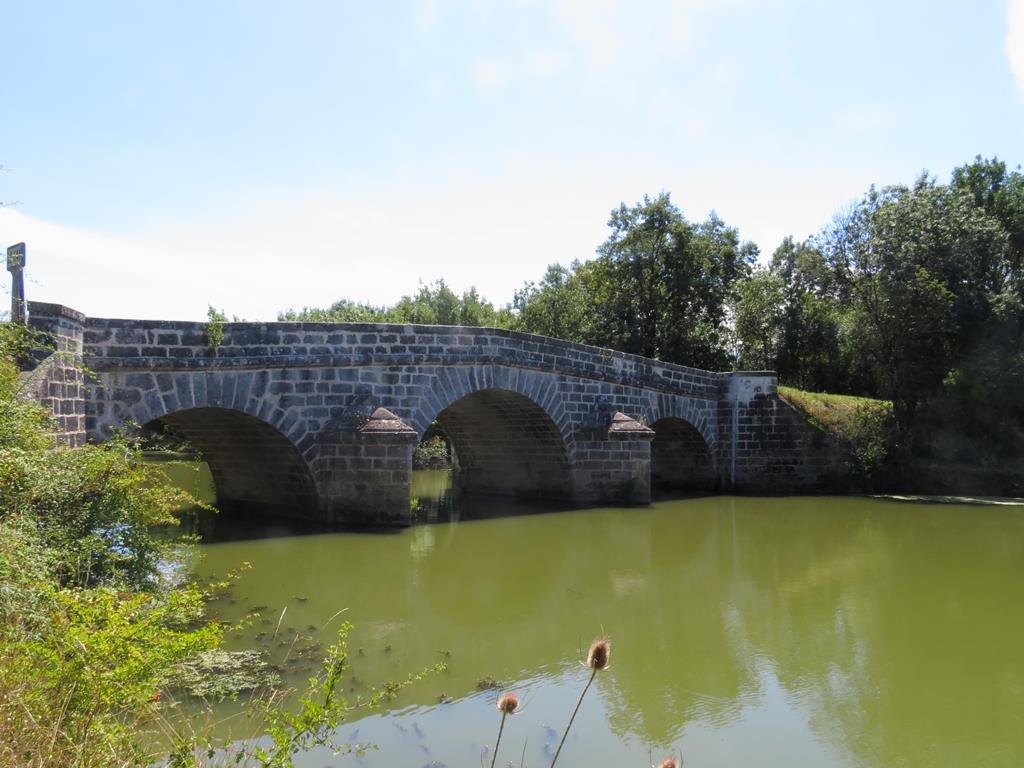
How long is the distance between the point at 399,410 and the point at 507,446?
3.88 m

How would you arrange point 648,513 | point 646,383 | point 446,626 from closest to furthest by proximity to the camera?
point 446,626 → point 648,513 → point 646,383

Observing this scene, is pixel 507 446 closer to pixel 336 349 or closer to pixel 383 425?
pixel 383 425

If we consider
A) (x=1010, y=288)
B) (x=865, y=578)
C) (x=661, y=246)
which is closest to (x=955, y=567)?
(x=865, y=578)

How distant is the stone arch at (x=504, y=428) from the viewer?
11594mm

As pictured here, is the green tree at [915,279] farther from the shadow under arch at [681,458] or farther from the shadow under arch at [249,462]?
the shadow under arch at [249,462]

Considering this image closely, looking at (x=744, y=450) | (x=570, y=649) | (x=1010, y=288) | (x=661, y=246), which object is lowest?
(x=570, y=649)

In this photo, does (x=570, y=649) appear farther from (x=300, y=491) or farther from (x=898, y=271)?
(x=898, y=271)

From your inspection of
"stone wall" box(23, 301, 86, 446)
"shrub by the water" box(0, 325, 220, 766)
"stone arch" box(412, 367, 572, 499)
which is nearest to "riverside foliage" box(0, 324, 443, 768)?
"shrub by the water" box(0, 325, 220, 766)

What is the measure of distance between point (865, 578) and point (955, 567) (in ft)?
4.36

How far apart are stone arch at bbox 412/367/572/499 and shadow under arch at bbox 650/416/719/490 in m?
3.07

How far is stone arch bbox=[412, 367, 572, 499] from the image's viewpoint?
11.6 m

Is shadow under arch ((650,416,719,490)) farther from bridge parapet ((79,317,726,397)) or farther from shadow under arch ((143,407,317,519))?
shadow under arch ((143,407,317,519))

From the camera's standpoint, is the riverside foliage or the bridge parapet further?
the bridge parapet

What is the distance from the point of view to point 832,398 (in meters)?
17.3
